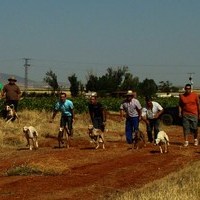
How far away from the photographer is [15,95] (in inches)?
866

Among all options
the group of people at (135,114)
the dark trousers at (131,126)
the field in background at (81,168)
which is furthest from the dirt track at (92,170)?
the group of people at (135,114)

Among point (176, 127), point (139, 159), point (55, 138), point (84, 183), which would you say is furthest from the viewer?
point (176, 127)

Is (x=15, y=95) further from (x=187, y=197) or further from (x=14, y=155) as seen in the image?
(x=187, y=197)

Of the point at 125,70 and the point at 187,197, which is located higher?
the point at 125,70

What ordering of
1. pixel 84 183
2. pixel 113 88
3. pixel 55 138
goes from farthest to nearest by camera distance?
pixel 113 88 → pixel 55 138 → pixel 84 183

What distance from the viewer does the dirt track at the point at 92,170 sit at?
32.1 ft

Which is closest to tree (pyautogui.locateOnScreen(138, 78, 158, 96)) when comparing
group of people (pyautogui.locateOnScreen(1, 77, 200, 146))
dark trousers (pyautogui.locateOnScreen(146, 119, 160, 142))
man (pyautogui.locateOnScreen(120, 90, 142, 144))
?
dark trousers (pyautogui.locateOnScreen(146, 119, 160, 142))

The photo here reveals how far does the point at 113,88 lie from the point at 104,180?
72215 millimetres

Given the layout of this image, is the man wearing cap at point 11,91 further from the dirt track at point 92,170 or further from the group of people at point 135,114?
the group of people at point 135,114

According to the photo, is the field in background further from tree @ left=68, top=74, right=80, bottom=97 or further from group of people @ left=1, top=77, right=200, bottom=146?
tree @ left=68, top=74, right=80, bottom=97

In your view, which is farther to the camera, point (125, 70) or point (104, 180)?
point (125, 70)

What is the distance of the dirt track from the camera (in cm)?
977

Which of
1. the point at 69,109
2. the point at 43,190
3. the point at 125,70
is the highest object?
the point at 125,70

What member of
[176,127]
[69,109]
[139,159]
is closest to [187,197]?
[139,159]
